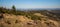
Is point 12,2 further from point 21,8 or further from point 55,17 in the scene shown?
point 55,17

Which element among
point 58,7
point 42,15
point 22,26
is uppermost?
point 58,7

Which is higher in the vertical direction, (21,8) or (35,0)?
(35,0)

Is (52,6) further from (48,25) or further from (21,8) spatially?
(21,8)

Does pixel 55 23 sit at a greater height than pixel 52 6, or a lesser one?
lesser

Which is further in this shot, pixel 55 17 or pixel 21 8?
pixel 55 17

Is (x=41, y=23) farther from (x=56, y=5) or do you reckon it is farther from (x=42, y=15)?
(x=56, y=5)

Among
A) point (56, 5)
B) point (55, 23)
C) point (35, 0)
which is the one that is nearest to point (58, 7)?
point (56, 5)

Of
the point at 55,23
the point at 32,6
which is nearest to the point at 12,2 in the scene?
the point at 32,6
